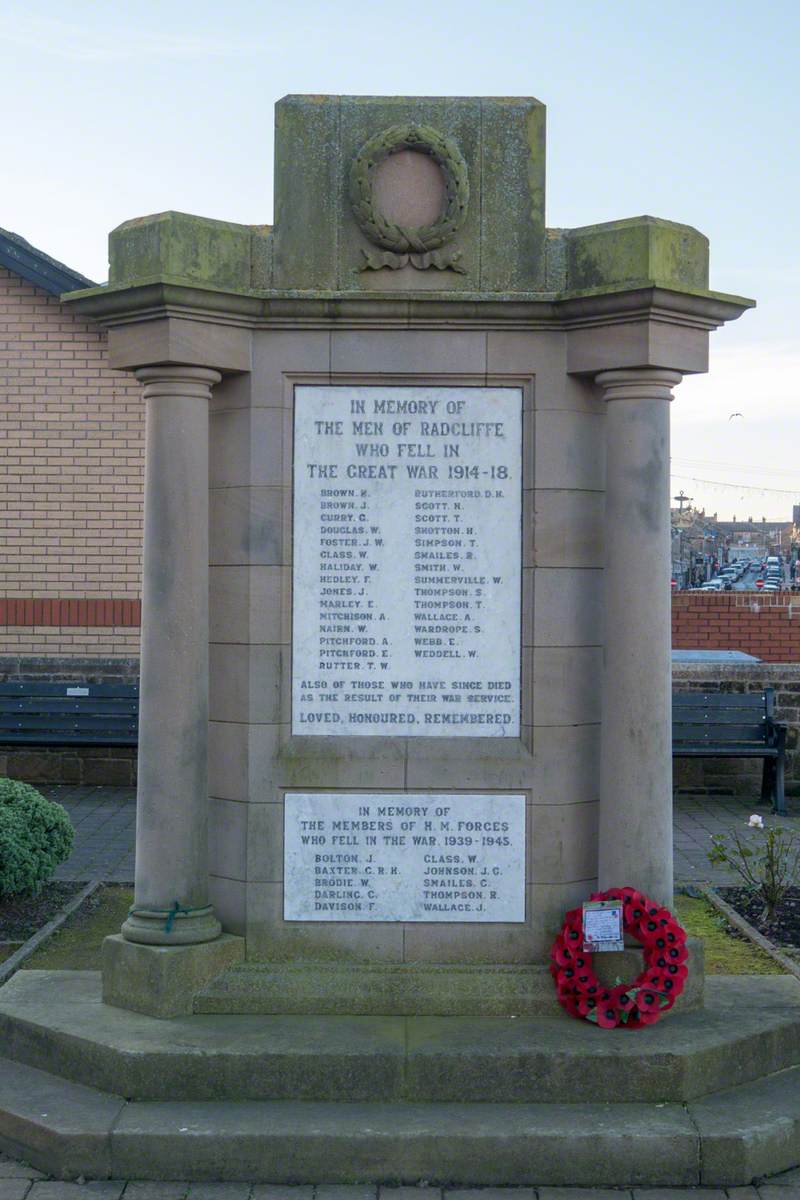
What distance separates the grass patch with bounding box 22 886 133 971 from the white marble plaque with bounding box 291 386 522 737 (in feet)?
5.90

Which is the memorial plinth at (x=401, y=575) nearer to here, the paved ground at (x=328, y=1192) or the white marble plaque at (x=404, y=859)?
the white marble plaque at (x=404, y=859)

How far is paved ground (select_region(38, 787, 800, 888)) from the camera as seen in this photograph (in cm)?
1020

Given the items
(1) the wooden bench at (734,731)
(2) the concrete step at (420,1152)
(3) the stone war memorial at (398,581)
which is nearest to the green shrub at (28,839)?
(3) the stone war memorial at (398,581)

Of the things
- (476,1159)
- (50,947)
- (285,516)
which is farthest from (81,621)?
(476,1159)

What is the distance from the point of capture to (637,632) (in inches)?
241

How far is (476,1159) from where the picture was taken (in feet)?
17.3

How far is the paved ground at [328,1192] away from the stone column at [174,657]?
1124 mm

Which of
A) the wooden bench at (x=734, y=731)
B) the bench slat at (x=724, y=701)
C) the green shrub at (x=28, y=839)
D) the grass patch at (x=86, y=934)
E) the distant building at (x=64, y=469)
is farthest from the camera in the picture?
the distant building at (x=64, y=469)

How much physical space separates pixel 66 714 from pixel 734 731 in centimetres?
615

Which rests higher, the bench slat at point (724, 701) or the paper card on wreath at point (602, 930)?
the bench slat at point (724, 701)

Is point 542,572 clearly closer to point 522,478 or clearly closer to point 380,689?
point 522,478

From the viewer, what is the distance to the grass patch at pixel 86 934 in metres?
6.97

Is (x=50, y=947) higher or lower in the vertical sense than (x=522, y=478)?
lower

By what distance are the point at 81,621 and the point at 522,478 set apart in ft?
28.9
